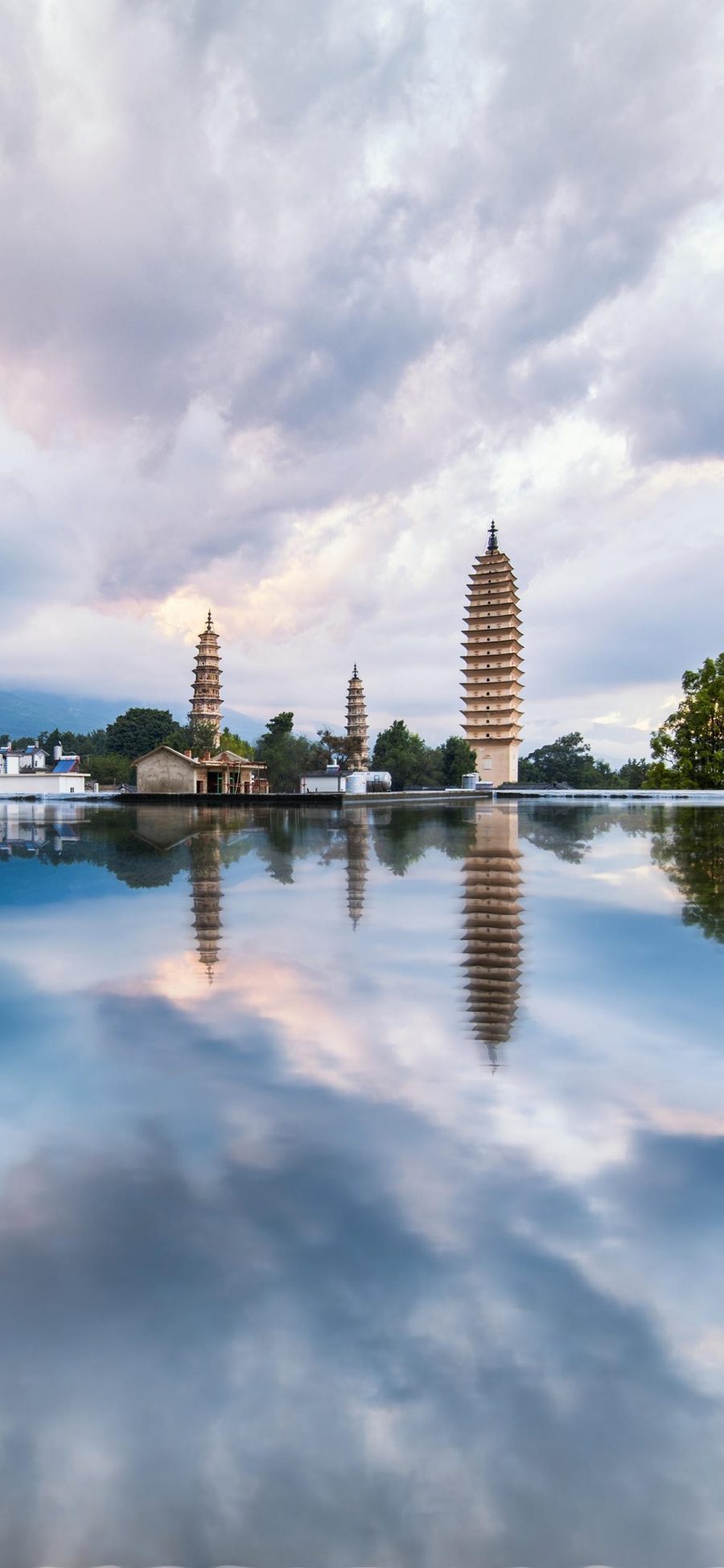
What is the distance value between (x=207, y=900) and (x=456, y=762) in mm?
42796

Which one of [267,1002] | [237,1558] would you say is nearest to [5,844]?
[267,1002]

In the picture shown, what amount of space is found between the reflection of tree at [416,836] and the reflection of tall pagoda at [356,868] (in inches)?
8.9

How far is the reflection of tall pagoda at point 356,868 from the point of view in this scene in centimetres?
594

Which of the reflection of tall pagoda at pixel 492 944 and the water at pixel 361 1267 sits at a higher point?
the reflection of tall pagoda at pixel 492 944

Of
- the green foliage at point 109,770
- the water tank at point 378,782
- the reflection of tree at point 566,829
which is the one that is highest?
the green foliage at point 109,770

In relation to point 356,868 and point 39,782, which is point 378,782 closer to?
point 39,782

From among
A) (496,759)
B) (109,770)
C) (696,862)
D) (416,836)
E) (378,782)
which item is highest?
(496,759)

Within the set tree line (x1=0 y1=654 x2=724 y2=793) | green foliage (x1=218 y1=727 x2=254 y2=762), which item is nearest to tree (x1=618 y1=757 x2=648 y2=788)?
tree line (x1=0 y1=654 x2=724 y2=793)

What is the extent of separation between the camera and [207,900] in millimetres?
6258

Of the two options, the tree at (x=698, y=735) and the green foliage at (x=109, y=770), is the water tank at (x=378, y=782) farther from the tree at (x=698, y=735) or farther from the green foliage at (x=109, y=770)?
the green foliage at (x=109, y=770)

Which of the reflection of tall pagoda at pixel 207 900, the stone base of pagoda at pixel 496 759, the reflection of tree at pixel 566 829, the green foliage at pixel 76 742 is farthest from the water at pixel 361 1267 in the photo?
the green foliage at pixel 76 742

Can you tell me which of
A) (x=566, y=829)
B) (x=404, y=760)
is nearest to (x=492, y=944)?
(x=566, y=829)

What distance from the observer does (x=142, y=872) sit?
26.1 feet

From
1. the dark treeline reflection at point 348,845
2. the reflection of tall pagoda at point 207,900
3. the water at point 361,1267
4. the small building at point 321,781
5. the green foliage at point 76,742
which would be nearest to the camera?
the water at point 361,1267
